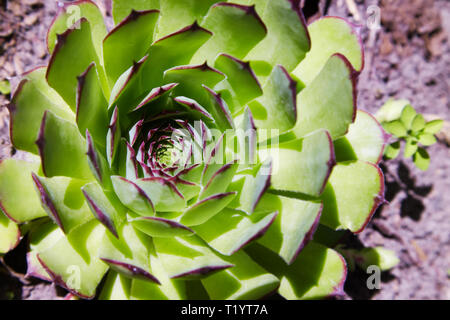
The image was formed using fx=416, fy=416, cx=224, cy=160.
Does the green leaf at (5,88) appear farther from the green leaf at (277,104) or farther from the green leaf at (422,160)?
the green leaf at (422,160)

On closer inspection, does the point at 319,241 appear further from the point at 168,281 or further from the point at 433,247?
the point at 433,247

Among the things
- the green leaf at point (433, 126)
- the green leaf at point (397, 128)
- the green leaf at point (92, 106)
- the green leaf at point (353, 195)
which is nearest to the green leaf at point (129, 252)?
the green leaf at point (92, 106)

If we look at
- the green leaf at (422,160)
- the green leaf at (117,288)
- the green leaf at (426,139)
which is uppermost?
the green leaf at (426,139)

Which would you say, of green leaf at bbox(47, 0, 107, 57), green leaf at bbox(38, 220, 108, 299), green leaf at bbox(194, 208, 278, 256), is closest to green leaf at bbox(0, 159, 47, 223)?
green leaf at bbox(38, 220, 108, 299)

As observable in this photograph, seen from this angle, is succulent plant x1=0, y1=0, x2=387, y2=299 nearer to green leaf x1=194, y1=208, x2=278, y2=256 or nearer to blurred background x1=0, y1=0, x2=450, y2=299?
green leaf x1=194, y1=208, x2=278, y2=256

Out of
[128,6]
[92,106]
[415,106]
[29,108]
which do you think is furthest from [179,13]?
[415,106]

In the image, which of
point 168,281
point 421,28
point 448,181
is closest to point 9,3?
point 168,281

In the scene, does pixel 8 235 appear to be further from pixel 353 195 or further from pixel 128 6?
pixel 353 195
